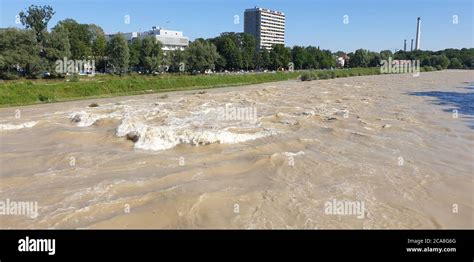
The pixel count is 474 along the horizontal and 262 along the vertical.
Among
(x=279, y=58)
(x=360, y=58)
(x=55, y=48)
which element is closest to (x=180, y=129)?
(x=55, y=48)

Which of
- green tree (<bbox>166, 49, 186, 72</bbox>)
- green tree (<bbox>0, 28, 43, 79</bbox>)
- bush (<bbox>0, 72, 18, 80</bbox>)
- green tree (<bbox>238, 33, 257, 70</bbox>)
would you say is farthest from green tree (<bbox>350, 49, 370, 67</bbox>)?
bush (<bbox>0, 72, 18, 80</bbox>)

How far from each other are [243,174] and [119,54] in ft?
206

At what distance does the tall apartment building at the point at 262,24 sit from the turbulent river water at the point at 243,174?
169 m

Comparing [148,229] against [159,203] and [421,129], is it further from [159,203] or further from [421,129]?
[421,129]

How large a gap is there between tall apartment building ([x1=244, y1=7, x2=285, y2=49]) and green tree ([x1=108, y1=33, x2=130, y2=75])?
119 meters

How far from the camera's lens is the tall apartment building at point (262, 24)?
18612 centimetres

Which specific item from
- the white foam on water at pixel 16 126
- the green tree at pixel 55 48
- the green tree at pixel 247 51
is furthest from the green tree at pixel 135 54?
the white foam on water at pixel 16 126

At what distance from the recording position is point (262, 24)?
7357 inches

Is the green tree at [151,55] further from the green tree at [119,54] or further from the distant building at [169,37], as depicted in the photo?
the distant building at [169,37]

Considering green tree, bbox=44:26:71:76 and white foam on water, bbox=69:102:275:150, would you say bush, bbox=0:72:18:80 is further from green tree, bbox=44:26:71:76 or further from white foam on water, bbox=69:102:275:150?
white foam on water, bbox=69:102:275:150

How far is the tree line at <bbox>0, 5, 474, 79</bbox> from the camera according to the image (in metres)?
53.0

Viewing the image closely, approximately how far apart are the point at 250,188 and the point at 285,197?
1.26 m

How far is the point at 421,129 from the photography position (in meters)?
20.5

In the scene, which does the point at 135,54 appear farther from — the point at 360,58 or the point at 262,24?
the point at 262,24
